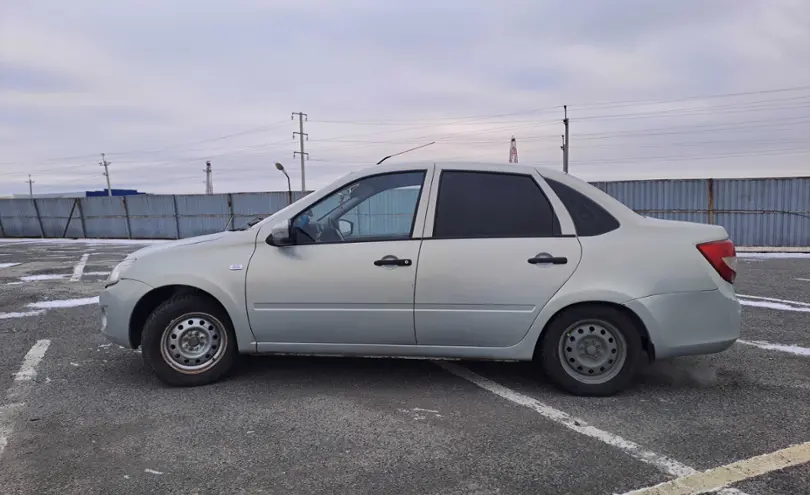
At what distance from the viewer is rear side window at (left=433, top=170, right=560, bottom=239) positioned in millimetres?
3873

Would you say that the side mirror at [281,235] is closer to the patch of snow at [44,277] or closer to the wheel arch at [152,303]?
the wheel arch at [152,303]

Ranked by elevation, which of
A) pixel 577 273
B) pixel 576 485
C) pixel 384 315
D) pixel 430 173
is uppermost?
pixel 430 173

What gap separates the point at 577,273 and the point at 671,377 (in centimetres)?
136

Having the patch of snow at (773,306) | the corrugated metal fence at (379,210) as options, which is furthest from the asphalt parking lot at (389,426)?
the patch of snow at (773,306)

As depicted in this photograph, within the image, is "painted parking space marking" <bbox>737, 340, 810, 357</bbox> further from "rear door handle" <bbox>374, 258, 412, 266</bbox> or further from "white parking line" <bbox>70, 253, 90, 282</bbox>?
"white parking line" <bbox>70, 253, 90, 282</bbox>

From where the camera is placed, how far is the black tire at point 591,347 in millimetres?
3785

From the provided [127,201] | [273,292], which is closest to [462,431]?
[273,292]

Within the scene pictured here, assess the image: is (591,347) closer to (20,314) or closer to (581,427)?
(581,427)

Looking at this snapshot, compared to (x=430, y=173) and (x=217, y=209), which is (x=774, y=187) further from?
(x=217, y=209)

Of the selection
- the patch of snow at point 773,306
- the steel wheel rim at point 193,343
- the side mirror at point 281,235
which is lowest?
the patch of snow at point 773,306

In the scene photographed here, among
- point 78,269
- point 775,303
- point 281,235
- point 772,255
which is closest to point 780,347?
point 775,303

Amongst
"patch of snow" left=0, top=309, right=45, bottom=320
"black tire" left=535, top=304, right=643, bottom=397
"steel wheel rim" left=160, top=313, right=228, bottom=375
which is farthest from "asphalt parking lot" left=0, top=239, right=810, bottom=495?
"patch of snow" left=0, top=309, right=45, bottom=320

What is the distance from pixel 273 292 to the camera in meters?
3.98

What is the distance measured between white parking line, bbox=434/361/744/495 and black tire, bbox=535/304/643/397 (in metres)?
0.31
